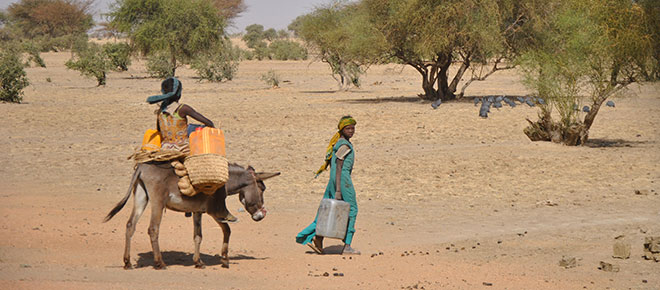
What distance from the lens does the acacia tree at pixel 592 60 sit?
56.2ft

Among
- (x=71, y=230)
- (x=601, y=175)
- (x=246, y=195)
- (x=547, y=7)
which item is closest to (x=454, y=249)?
(x=246, y=195)

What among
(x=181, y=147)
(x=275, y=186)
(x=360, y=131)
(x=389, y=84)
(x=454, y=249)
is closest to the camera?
(x=181, y=147)

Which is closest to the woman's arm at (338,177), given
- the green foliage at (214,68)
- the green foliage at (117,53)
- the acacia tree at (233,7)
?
the green foliage at (214,68)

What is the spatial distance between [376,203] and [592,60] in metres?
7.97

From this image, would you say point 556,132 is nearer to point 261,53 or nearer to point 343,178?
point 343,178

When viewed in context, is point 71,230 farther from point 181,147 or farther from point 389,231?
point 389,231

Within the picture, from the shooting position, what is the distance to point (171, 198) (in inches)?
293

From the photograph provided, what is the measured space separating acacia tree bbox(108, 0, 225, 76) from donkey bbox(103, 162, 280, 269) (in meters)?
37.5

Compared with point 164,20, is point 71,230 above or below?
below

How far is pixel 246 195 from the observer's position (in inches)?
309

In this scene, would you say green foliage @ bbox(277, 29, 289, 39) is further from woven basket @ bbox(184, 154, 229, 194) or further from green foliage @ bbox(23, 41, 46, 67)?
woven basket @ bbox(184, 154, 229, 194)

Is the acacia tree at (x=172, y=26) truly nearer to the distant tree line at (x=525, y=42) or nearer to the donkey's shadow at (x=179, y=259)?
Answer: the distant tree line at (x=525, y=42)

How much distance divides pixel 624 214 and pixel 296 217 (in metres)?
4.59

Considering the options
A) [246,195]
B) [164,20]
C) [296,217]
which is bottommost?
[296,217]
